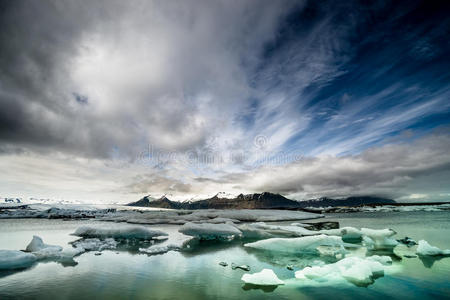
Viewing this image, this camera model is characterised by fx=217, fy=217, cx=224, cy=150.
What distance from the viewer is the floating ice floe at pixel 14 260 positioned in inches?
257

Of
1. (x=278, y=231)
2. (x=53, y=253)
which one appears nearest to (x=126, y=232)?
(x=53, y=253)

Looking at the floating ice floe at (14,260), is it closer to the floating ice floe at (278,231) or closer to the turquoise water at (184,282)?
the turquoise water at (184,282)

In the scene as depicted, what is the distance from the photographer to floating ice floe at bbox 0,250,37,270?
652 cm

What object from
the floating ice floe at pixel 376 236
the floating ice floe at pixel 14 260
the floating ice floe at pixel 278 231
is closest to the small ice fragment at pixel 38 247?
the floating ice floe at pixel 14 260

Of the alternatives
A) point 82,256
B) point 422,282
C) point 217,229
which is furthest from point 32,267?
point 422,282

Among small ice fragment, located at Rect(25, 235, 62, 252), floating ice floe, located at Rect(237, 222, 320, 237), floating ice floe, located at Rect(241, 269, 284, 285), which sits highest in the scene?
small ice fragment, located at Rect(25, 235, 62, 252)

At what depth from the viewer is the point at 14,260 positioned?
6.67m

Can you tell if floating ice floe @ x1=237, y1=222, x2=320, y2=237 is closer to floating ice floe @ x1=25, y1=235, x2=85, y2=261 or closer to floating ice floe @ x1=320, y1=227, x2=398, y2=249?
floating ice floe @ x1=320, y1=227, x2=398, y2=249

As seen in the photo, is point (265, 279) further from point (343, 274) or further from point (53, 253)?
point (53, 253)

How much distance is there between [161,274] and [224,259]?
271 centimetres

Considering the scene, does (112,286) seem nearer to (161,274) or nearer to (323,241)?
(161,274)

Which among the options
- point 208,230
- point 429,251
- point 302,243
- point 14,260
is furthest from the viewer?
point 208,230

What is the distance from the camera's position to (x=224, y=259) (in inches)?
315

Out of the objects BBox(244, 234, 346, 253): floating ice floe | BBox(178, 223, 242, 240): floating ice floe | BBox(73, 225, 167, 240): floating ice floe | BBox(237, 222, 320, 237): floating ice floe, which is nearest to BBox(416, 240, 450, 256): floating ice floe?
BBox(244, 234, 346, 253): floating ice floe
